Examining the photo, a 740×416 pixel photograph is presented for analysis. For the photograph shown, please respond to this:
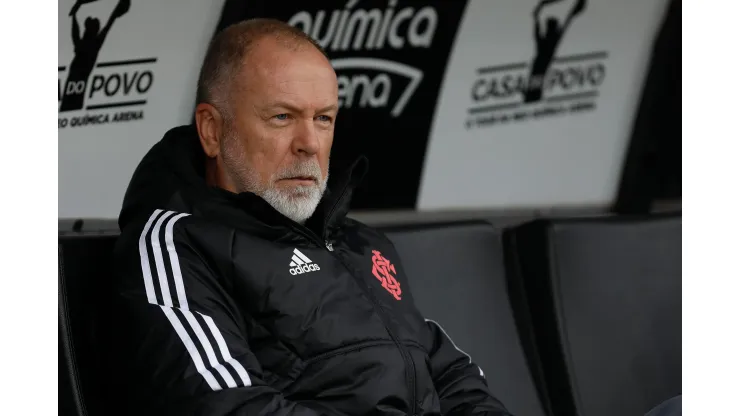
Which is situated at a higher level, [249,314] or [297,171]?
[297,171]

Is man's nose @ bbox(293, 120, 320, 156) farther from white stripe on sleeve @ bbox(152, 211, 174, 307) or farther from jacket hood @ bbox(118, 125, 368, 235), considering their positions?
white stripe on sleeve @ bbox(152, 211, 174, 307)

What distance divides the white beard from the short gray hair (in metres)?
0.07

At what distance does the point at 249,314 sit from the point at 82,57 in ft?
2.96

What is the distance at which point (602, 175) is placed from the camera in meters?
3.23

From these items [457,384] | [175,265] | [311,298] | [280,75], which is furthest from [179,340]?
[457,384]

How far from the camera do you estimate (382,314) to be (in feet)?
5.25

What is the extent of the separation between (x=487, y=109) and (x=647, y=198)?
75 centimetres

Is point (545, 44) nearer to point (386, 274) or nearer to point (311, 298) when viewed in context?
point (386, 274)

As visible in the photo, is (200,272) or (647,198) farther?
(647,198)

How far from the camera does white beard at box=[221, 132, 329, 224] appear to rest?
1.66m

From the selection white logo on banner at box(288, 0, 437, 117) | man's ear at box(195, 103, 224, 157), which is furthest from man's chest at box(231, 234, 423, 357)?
white logo on banner at box(288, 0, 437, 117)
